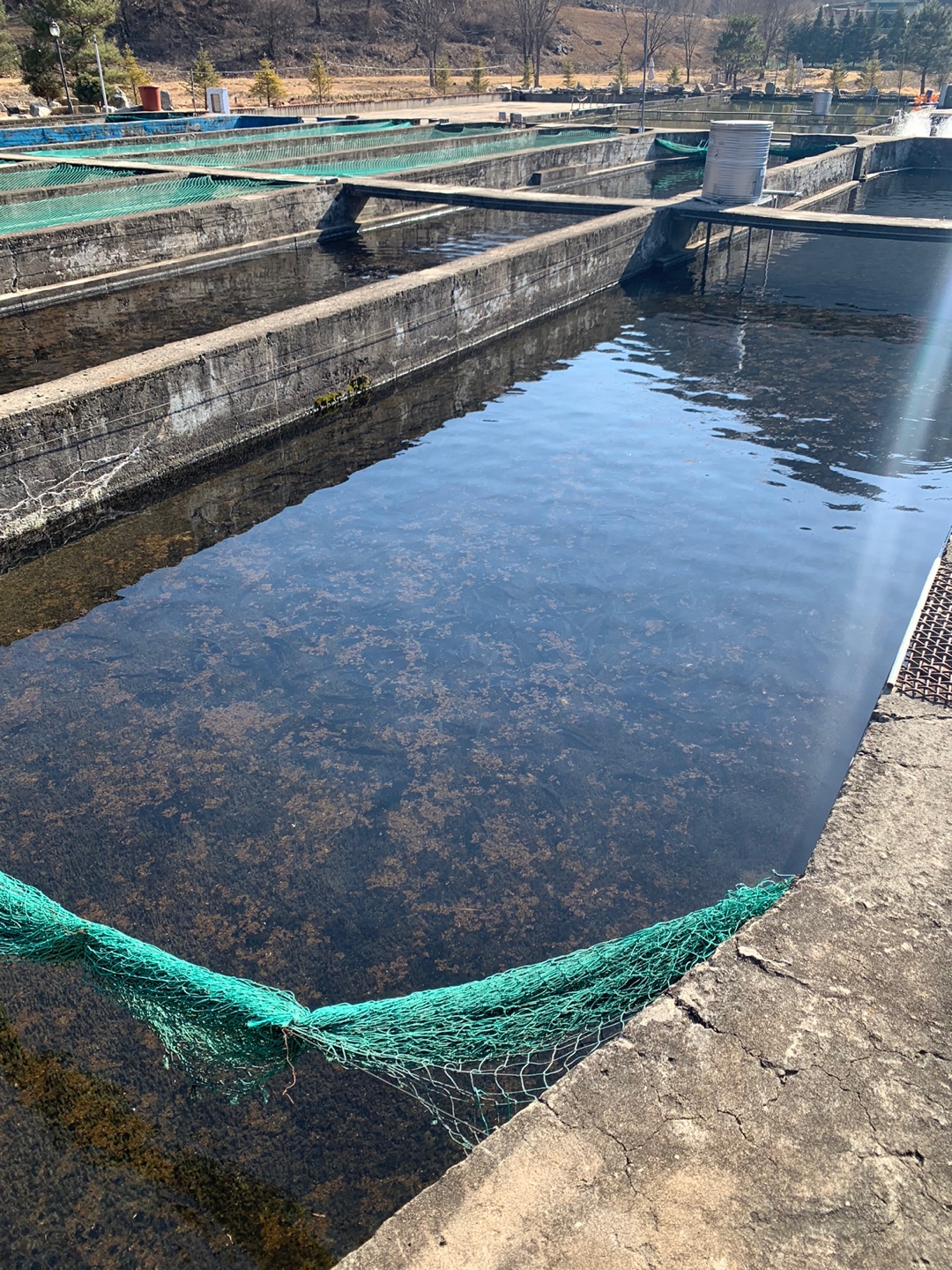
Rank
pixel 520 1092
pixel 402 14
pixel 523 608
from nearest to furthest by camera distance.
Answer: pixel 520 1092 < pixel 523 608 < pixel 402 14

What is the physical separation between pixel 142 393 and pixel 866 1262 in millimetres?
8345

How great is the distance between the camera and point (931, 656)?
515 cm

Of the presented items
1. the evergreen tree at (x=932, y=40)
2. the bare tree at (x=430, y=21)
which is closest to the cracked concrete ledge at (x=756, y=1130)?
the bare tree at (x=430, y=21)

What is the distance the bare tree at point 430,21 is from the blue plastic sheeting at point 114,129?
3914cm

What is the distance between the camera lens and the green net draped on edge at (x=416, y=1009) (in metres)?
3.15

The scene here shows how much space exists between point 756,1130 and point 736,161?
60.2 ft

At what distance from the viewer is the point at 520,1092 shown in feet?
12.3

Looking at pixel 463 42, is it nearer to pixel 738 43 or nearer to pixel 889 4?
pixel 738 43

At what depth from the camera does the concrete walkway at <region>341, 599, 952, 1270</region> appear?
2.51 m

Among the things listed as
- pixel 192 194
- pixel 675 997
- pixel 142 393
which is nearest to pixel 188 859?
pixel 675 997

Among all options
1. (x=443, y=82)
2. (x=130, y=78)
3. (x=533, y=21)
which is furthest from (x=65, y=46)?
(x=533, y=21)

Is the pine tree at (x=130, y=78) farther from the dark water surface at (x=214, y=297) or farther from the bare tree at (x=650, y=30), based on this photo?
the bare tree at (x=650, y=30)

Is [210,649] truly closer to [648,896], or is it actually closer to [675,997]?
[648,896]

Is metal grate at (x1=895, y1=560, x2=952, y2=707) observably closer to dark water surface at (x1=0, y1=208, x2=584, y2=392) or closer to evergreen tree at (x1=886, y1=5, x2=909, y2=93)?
dark water surface at (x1=0, y1=208, x2=584, y2=392)
